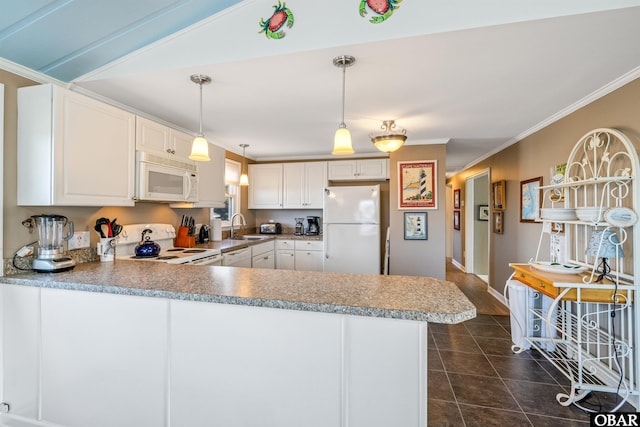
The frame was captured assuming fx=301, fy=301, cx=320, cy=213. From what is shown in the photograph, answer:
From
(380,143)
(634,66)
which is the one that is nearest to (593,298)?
(634,66)

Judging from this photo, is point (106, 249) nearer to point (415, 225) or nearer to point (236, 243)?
point (236, 243)

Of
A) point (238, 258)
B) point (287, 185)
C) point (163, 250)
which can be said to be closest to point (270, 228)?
point (287, 185)

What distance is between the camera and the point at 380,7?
1.61m

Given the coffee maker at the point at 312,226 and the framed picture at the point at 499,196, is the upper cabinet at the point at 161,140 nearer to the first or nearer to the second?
the coffee maker at the point at 312,226

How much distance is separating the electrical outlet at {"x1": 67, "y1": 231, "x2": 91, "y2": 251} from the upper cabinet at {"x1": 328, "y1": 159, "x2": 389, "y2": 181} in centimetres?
325

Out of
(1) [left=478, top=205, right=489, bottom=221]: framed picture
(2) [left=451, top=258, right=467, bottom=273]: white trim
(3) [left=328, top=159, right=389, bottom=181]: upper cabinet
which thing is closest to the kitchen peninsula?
(3) [left=328, top=159, right=389, bottom=181]: upper cabinet

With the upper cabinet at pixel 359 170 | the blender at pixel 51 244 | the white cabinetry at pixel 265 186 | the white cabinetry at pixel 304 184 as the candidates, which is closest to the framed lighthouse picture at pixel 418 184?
the upper cabinet at pixel 359 170

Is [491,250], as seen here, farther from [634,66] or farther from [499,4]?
[499,4]

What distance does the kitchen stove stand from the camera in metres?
2.56

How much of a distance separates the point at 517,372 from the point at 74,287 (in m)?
3.14

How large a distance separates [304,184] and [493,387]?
3525mm

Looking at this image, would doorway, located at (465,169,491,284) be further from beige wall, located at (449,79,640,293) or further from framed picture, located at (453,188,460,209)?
framed picture, located at (453,188,460,209)

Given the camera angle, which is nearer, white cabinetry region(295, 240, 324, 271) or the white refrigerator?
the white refrigerator

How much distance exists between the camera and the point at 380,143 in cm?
263
